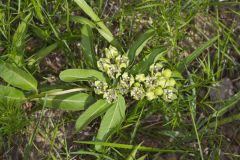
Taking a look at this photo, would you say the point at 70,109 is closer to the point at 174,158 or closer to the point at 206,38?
the point at 174,158

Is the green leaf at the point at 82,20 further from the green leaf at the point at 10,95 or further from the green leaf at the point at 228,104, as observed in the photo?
the green leaf at the point at 228,104

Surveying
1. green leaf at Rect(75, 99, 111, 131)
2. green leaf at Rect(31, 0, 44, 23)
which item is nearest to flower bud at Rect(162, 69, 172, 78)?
green leaf at Rect(75, 99, 111, 131)

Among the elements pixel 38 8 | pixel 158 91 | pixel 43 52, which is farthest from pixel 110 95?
pixel 38 8

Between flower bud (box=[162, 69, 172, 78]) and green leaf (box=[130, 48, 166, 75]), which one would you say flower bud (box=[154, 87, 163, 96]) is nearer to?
flower bud (box=[162, 69, 172, 78])

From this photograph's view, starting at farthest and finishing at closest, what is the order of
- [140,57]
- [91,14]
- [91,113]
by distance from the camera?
1. [140,57]
2. [91,14]
3. [91,113]

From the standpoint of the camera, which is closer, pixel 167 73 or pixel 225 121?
pixel 167 73

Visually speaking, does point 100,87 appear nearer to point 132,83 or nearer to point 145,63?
point 132,83
